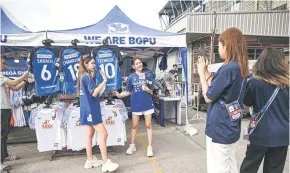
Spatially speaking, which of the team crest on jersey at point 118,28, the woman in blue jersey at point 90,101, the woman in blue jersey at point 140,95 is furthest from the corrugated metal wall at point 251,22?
the woman in blue jersey at point 90,101

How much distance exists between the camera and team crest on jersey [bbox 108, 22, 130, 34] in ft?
17.0

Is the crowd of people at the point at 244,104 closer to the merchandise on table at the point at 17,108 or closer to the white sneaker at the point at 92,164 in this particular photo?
the white sneaker at the point at 92,164

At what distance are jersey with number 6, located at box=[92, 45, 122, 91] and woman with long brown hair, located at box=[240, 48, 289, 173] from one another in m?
2.99

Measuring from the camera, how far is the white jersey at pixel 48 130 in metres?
4.17

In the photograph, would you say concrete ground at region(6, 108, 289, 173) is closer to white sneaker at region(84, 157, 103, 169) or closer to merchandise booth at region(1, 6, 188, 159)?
white sneaker at region(84, 157, 103, 169)

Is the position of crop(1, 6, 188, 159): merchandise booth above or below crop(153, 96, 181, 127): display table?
above

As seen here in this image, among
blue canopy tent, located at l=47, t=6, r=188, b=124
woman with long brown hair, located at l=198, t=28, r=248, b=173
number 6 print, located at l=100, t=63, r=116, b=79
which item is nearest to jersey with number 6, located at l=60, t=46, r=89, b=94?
blue canopy tent, located at l=47, t=6, r=188, b=124

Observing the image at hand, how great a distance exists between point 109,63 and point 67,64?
2.70 ft

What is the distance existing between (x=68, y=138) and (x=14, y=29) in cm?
261

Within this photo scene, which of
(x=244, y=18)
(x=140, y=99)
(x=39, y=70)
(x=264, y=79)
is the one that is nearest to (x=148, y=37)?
(x=140, y=99)

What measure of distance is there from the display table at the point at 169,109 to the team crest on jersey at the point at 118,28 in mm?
2473

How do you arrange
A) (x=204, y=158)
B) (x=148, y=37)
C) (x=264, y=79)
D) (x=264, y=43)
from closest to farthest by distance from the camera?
(x=264, y=79), (x=204, y=158), (x=148, y=37), (x=264, y=43)

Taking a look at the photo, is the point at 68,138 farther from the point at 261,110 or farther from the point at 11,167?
the point at 261,110

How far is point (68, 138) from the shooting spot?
4.27 m
